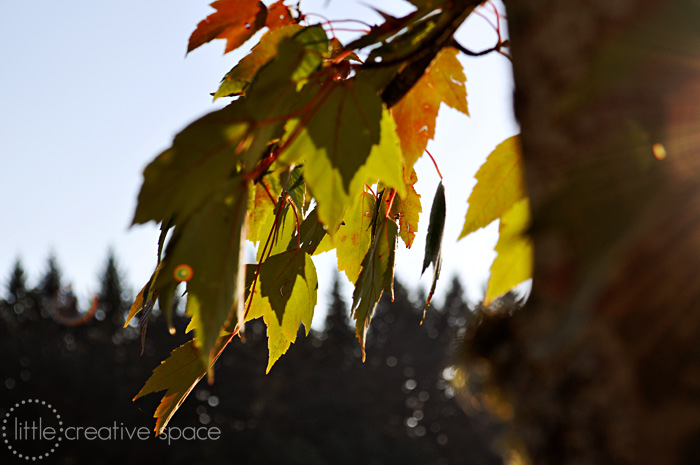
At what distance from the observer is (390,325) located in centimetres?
2431

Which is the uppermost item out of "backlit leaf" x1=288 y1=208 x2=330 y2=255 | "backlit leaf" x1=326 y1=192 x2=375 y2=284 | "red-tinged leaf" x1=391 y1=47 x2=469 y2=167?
"red-tinged leaf" x1=391 y1=47 x2=469 y2=167

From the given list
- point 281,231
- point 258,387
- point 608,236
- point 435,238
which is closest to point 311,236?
point 281,231

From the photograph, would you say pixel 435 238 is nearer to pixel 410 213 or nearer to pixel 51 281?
pixel 410 213

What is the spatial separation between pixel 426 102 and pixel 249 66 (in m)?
0.16

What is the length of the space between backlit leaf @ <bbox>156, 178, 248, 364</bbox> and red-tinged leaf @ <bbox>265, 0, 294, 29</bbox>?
0.28m

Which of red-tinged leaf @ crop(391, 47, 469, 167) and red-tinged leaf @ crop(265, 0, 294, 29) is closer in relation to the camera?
red-tinged leaf @ crop(391, 47, 469, 167)

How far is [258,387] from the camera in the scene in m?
19.0

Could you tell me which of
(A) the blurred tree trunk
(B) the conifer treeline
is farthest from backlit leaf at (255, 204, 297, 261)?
(B) the conifer treeline

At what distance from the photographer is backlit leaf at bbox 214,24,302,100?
18.9 inches

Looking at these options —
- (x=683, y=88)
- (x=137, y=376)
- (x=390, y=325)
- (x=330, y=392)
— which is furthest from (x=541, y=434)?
(x=390, y=325)

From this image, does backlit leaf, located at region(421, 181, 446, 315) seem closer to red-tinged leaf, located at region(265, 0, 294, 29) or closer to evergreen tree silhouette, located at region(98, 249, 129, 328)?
red-tinged leaf, located at region(265, 0, 294, 29)

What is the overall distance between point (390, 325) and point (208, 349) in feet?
80.1

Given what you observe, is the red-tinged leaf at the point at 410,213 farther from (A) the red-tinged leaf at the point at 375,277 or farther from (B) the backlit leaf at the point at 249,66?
(B) the backlit leaf at the point at 249,66

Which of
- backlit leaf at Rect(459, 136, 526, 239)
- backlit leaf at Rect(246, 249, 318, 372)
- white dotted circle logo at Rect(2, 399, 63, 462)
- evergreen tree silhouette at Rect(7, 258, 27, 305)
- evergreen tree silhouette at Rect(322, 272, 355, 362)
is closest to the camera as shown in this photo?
backlit leaf at Rect(459, 136, 526, 239)
